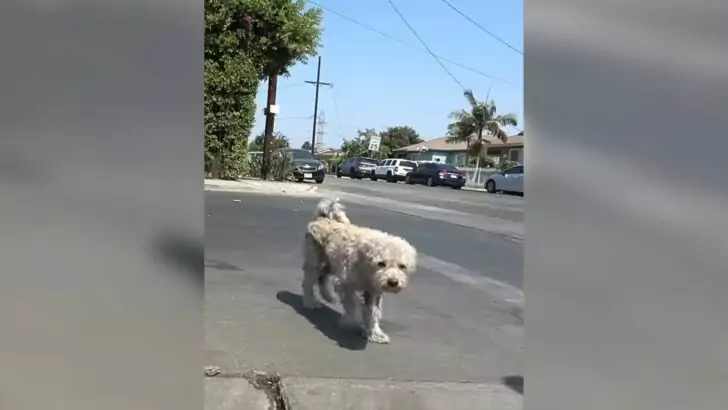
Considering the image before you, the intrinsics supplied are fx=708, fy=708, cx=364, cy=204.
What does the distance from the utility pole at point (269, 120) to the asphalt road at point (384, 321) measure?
12832 millimetres

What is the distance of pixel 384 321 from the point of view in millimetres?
5398

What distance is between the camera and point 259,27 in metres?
18.8

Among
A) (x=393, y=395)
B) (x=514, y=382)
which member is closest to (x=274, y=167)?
(x=514, y=382)

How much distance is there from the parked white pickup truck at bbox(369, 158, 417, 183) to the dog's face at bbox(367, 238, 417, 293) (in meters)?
30.1

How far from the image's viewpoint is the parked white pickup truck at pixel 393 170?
3550 centimetres

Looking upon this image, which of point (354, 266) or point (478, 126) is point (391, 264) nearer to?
point (354, 266)

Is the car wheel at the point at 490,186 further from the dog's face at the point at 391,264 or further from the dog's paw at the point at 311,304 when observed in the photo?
the dog's face at the point at 391,264

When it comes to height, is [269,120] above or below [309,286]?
above

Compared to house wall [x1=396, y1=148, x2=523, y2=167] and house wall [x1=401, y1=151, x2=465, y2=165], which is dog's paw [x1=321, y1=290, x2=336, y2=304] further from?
house wall [x1=401, y1=151, x2=465, y2=165]

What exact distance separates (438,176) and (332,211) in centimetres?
2606

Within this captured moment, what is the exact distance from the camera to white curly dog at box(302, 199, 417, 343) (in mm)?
4613
